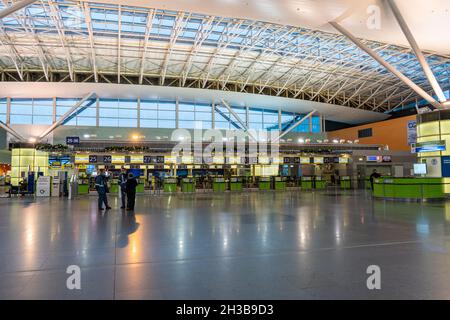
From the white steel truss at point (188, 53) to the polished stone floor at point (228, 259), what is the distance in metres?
18.2

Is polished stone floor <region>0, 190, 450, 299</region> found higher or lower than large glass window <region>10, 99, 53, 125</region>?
lower

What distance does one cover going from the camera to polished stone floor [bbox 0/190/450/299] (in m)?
3.32

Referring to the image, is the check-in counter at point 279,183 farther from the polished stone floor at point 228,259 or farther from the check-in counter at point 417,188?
the polished stone floor at point 228,259

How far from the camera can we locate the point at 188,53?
27.4 meters

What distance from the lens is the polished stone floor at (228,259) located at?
332 centimetres

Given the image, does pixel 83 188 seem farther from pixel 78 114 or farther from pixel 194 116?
pixel 194 116

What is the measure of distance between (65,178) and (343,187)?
23559 millimetres

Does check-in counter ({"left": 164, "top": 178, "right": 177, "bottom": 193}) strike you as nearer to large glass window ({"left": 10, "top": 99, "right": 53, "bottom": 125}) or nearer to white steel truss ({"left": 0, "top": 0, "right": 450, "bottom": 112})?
white steel truss ({"left": 0, "top": 0, "right": 450, "bottom": 112})

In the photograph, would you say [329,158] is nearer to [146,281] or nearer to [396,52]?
[396,52]

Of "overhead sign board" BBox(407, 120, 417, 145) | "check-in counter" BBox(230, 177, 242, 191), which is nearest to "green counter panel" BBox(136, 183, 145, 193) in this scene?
"check-in counter" BBox(230, 177, 242, 191)

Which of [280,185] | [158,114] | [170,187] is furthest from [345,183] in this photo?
[158,114]

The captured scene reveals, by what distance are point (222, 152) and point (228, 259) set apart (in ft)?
82.6

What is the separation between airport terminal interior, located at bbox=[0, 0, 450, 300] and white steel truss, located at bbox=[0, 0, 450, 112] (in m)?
0.22
